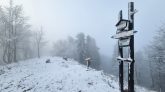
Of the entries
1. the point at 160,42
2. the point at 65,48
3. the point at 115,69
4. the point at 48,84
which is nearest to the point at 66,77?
the point at 48,84

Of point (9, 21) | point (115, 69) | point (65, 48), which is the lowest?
point (115, 69)

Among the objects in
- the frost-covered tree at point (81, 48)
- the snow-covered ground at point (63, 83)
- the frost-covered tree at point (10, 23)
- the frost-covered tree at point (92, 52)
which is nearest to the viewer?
the snow-covered ground at point (63, 83)

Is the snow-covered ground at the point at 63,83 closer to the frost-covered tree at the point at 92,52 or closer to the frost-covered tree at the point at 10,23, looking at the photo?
the frost-covered tree at the point at 10,23

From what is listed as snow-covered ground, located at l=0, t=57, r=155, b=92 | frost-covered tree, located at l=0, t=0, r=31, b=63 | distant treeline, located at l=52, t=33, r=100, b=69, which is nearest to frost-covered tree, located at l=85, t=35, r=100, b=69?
distant treeline, located at l=52, t=33, r=100, b=69

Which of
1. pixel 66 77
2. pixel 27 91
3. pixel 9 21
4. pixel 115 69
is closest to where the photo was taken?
pixel 27 91

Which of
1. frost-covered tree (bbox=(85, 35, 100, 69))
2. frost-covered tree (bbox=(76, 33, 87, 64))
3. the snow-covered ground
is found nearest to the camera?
the snow-covered ground

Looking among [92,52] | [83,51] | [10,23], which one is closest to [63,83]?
[10,23]

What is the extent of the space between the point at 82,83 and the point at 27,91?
5000 mm

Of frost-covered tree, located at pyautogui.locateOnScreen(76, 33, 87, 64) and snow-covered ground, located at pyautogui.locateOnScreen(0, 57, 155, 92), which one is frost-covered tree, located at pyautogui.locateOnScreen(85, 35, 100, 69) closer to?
frost-covered tree, located at pyautogui.locateOnScreen(76, 33, 87, 64)

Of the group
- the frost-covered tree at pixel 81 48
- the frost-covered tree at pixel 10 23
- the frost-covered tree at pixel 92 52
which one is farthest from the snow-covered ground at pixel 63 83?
the frost-covered tree at pixel 92 52

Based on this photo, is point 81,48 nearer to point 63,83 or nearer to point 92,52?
point 92,52

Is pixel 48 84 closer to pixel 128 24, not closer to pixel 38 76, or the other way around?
pixel 38 76

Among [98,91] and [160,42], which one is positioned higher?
[160,42]

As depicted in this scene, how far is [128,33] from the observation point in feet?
32.8
